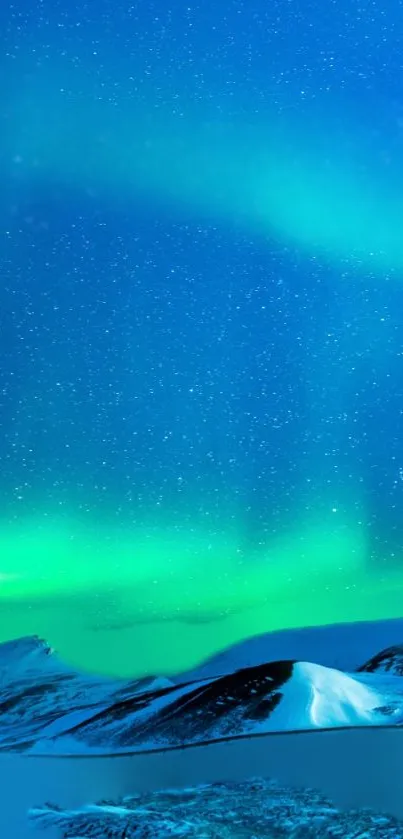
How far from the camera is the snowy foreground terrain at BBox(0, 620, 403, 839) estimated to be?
10125mm

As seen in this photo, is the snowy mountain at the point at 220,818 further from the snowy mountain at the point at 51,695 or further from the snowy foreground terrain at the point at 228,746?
the snowy mountain at the point at 51,695

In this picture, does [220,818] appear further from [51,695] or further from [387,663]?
[51,695]

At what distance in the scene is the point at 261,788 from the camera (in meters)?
12.0

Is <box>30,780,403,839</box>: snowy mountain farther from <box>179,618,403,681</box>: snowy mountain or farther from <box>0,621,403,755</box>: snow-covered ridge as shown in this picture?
<box>179,618,403,681</box>: snowy mountain

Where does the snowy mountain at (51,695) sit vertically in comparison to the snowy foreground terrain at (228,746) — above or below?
above

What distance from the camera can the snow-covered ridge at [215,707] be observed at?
18984 millimetres

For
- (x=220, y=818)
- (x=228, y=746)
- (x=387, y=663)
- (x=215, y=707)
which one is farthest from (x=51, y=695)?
(x=220, y=818)

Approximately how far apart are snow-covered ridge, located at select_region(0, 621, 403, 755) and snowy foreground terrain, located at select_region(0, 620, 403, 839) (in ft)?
0.20

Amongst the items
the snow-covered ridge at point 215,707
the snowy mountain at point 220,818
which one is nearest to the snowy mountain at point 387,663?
the snow-covered ridge at point 215,707

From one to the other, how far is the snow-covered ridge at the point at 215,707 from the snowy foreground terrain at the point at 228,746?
0.20 feet

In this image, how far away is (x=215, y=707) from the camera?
20.3m

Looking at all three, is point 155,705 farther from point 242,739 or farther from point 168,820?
point 168,820

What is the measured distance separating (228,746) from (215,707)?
4.90m

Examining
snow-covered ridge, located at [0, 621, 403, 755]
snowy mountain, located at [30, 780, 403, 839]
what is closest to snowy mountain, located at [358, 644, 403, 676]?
snow-covered ridge, located at [0, 621, 403, 755]
